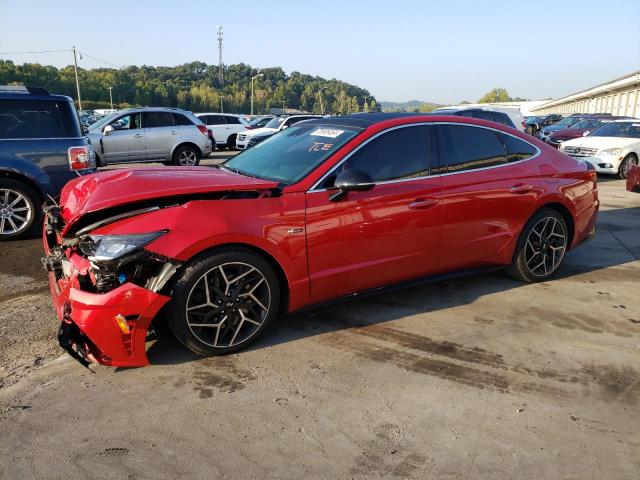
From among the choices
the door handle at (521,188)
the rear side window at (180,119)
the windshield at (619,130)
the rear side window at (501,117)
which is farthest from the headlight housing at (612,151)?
the rear side window at (180,119)

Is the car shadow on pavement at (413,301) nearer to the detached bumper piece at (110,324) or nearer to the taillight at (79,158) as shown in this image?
the detached bumper piece at (110,324)

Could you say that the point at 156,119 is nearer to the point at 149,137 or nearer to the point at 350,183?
the point at 149,137

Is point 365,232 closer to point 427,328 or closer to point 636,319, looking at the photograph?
point 427,328

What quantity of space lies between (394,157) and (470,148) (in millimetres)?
857

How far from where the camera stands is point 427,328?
3.95 m

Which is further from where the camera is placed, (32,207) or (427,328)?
(32,207)

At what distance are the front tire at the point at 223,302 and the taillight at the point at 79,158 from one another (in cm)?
425

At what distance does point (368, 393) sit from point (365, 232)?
3.99 feet

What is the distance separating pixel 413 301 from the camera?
450 centimetres

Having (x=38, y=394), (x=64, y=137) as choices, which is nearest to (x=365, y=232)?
(x=38, y=394)

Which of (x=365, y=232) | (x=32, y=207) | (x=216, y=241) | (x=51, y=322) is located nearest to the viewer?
(x=216, y=241)

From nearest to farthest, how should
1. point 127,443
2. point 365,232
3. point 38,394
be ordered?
point 127,443, point 38,394, point 365,232

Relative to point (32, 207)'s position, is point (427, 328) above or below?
below

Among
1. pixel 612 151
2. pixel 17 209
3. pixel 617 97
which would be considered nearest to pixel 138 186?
pixel 17 209
